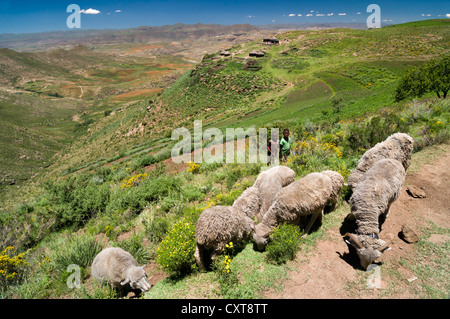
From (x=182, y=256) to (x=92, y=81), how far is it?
17178 centimetres

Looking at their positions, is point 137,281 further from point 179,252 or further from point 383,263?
point 383,263

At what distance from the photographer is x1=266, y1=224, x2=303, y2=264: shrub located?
4.93 metres

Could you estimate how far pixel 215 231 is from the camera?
196 inches

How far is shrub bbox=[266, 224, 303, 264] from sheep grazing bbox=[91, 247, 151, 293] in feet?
10.1

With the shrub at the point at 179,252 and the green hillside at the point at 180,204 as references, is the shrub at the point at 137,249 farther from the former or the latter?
the shrub at the point at 179,252

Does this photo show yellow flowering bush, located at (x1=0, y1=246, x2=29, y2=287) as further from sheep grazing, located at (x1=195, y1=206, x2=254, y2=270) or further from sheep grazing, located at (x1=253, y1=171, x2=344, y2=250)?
sheep grazing, located at (x1=253, y1=171, x2=344, y2=250)

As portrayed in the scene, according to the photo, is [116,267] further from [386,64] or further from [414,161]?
[386,64]

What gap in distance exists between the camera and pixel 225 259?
492cm

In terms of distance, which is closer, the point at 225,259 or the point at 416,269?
the point at 416,269

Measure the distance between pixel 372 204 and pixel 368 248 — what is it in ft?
3.46

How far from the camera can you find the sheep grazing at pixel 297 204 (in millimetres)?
5309

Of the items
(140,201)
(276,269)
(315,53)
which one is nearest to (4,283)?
(140,201)

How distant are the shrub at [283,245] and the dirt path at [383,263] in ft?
0.87
